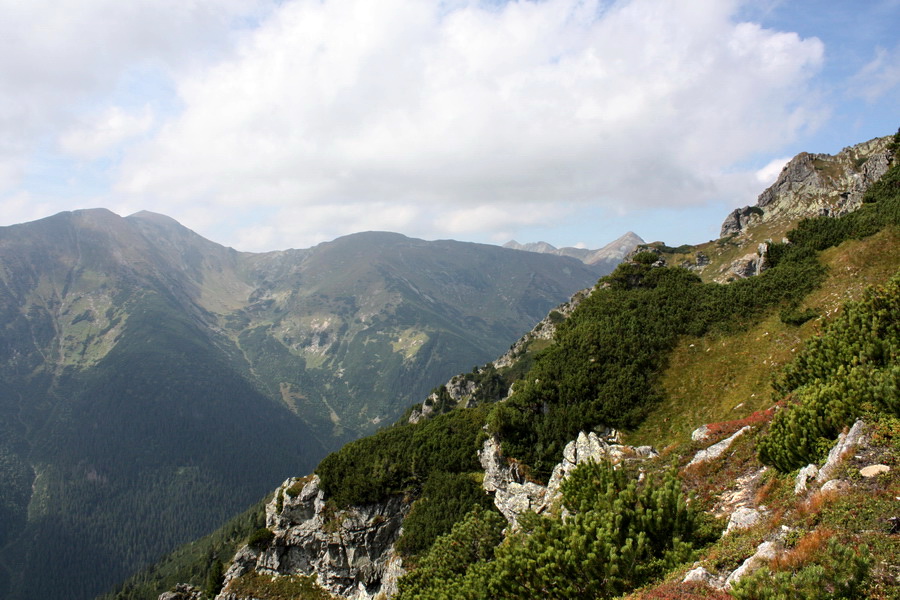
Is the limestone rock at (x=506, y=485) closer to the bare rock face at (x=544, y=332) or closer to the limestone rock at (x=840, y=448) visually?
the limestone rock at (x=840, y=448)

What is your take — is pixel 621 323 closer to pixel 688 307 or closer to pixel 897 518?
pixel 688 307

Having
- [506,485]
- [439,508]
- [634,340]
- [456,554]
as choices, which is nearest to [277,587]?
→ [439,508]

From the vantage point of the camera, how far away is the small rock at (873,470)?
1273 centimetres

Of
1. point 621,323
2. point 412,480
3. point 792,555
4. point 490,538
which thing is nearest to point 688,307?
point 621,323

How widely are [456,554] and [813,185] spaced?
453 ft

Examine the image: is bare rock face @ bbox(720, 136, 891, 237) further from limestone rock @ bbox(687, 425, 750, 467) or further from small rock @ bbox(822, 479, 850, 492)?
small rock @ bbox(822, 479, 850, 492)

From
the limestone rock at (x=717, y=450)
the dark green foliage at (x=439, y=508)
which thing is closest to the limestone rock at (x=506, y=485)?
the dark green foliage at (x=439, y=508)

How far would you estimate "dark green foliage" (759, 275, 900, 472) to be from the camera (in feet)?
53.6

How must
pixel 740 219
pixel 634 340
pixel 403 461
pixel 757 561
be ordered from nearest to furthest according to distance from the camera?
pixel 757 561, pixel 634 340, pixel 403 461, pixel 740 219

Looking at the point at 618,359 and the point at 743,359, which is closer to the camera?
the point at 743,359

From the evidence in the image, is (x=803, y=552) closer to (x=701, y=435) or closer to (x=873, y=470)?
(x=873, y=470)

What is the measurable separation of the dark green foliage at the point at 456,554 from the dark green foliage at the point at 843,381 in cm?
1689

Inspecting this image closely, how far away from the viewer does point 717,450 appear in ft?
77.6

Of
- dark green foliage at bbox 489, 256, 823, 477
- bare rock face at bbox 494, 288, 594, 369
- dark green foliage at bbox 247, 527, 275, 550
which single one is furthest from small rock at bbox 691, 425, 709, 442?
bare rock face at bbox 494, 288, 594, 369
